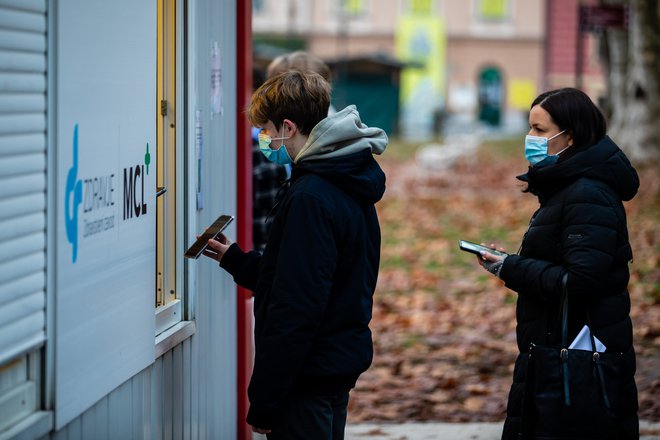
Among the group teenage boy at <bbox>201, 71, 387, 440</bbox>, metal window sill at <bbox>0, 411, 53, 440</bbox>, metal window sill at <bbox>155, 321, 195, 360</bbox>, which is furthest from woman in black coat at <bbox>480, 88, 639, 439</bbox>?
metal window sill at <bbox>0, 411, 53, 440</bbox>

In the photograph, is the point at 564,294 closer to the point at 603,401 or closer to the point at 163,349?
the point at 603,401

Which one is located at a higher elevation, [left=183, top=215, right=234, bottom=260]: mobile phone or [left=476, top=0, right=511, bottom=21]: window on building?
[left=476, top=0, right=511, bottom=21]: window on building

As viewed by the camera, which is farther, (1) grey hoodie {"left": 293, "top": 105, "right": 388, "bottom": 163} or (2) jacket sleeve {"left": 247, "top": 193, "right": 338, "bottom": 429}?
(1) grey hoodie {"left": 293, "top": 105, "right": 388, "bottom": 163}

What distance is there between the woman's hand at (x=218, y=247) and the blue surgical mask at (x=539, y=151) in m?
1.16

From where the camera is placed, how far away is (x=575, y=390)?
409cm

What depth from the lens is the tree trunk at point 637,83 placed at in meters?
19.2

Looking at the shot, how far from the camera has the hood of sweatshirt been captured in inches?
140

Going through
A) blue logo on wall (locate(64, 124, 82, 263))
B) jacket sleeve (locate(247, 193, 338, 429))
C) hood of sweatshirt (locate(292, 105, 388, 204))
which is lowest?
jacket sleeve (locate(247, 193, 338, 429))

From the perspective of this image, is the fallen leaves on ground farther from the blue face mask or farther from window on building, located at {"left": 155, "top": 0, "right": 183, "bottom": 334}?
the blue face mask

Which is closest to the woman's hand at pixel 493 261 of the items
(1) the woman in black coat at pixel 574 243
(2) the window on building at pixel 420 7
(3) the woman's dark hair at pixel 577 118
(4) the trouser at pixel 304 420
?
(1) the woman in black coat at pixel 574 243

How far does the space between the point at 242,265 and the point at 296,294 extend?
2.20 ft

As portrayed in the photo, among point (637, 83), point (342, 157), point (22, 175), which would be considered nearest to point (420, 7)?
point (637, 83)

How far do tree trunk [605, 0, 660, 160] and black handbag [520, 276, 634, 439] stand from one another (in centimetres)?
1535

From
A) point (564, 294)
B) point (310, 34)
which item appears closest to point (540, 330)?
point (564, 294)
